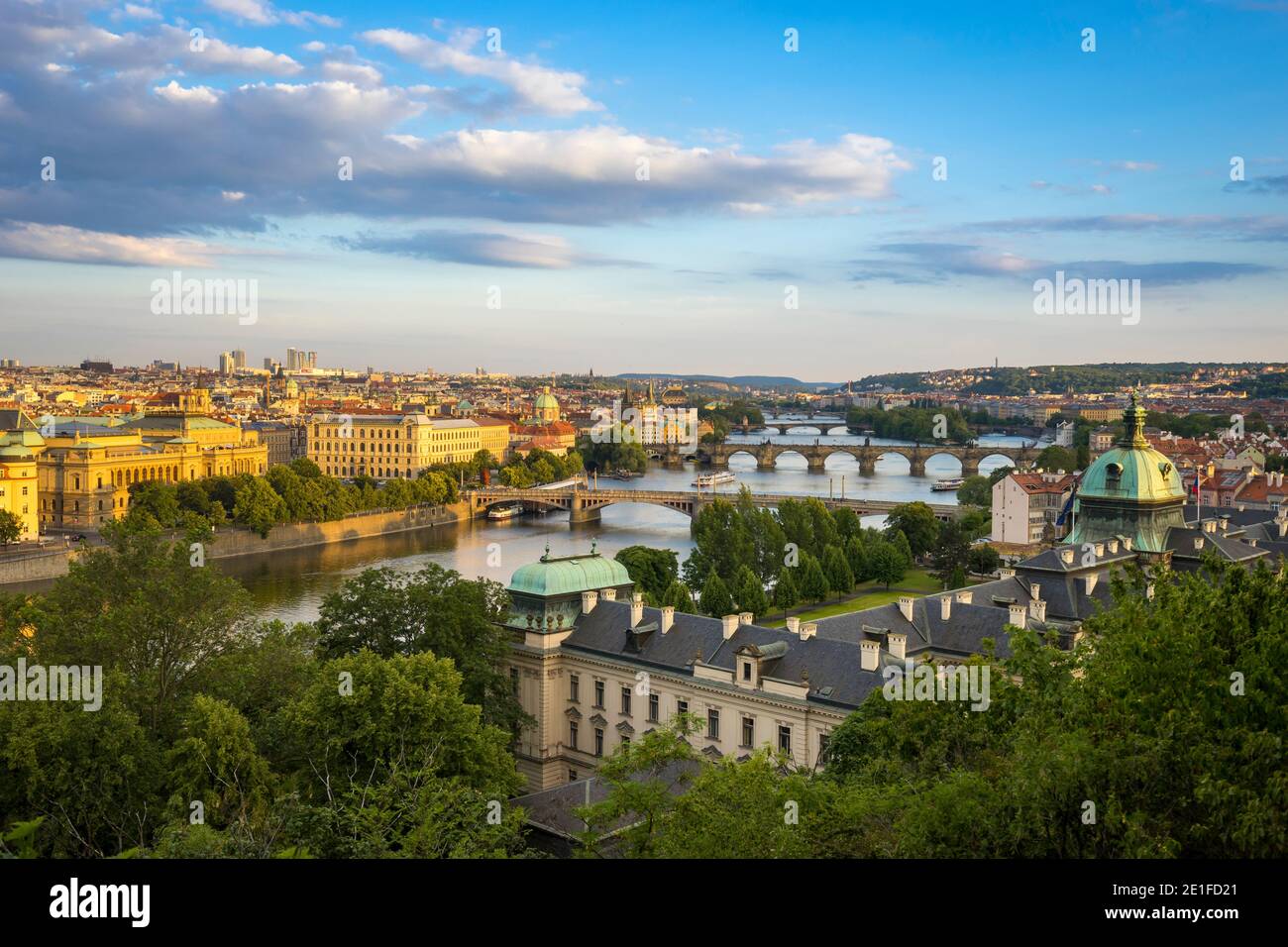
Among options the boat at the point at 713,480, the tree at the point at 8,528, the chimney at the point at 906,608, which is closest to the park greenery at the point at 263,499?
the tree at the point at 8,528

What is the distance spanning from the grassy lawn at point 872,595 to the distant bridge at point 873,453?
5597 cm

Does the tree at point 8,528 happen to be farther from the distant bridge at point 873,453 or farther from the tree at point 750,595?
the distant bridge at point 873,453

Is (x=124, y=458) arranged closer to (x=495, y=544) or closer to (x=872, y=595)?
(x=495, y=544)

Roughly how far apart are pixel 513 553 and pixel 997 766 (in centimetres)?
4857

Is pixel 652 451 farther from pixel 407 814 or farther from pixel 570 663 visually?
pixel 407 814

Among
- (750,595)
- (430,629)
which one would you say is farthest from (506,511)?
(430,629)

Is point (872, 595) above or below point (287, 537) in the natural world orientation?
below

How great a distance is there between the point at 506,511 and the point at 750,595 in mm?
43683

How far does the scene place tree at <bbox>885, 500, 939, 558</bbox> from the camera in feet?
166

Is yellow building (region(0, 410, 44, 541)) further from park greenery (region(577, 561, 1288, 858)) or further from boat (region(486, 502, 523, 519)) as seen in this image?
park greenery (region(577, 561, 1288, 858))

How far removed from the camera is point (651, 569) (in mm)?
40375

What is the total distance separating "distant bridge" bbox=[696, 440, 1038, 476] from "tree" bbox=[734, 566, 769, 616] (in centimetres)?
6738

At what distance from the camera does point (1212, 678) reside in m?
8.44

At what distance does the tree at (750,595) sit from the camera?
121 feet
